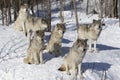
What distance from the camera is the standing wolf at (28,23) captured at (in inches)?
697

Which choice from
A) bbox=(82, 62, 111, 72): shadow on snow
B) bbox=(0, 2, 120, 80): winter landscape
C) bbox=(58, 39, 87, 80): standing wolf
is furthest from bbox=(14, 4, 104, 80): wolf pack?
bbox=(82, 62, 111, 72): shadow on snow

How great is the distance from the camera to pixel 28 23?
59.7 feet

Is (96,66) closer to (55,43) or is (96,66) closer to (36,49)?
(55,43)

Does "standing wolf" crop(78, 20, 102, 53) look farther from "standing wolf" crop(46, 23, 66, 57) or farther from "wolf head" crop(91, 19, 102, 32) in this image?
"standing wolf" crop(46, 23, 66, 57)

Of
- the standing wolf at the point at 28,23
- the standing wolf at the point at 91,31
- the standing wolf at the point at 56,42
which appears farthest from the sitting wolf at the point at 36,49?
the standing wolf at the point at 28,23

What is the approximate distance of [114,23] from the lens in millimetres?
28938

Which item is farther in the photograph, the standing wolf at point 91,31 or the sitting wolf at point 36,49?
the standing wolf at point 91,31

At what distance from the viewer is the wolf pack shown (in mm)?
12688

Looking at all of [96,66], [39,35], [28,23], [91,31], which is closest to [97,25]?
[91,31]

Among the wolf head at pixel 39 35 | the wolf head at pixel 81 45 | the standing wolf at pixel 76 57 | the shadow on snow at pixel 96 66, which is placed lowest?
the shadow on snow at pixel 96 66

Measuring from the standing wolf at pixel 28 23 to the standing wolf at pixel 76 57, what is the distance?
4903mm

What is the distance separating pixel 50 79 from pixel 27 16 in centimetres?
626

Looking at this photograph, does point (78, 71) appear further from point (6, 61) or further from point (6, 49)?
point (6, 49)

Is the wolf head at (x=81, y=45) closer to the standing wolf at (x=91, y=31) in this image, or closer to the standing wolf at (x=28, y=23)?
the standing wolf at (x=91, y=31)
